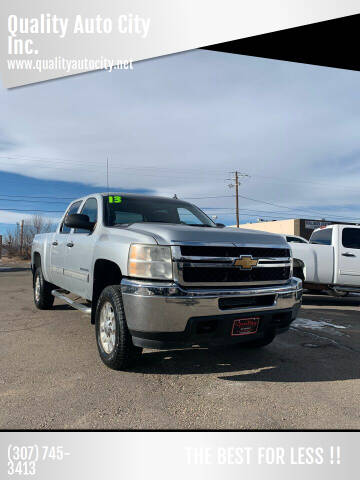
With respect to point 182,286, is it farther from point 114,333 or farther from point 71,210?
point 71,210

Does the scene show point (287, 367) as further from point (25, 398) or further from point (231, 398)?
point (25, 398)

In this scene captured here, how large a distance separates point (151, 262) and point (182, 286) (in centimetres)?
34

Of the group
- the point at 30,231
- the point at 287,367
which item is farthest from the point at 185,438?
the point at 30,231

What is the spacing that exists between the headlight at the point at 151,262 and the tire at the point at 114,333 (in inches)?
15.9

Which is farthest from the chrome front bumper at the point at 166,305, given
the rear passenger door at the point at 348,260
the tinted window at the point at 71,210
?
the rear passenger door at the point at 348,260

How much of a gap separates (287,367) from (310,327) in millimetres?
2135

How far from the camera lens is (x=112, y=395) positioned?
306cm

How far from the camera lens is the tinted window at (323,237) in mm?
8702

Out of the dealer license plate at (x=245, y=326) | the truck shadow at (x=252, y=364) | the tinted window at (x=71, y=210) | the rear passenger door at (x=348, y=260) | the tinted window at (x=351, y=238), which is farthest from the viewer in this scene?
the tinted window at (x=351, y=238)

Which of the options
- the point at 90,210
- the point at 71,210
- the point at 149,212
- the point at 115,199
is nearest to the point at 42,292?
the point at 71,210

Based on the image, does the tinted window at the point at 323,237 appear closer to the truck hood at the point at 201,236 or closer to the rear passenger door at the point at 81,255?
the truck hood at the point at 201,236

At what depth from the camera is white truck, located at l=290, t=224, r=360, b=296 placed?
322 inches

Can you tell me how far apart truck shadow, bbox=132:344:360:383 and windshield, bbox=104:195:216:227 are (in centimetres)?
157

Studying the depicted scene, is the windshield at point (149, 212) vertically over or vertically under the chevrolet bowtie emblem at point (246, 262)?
over
